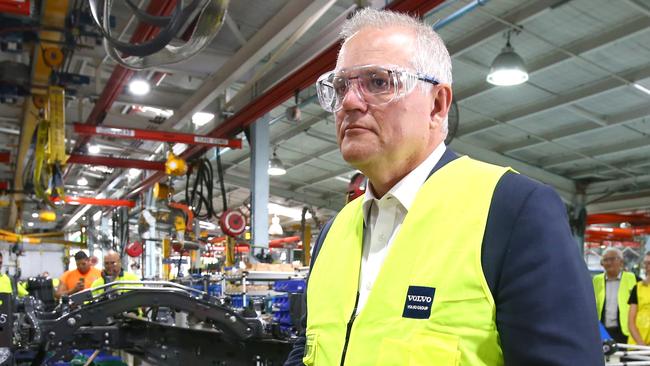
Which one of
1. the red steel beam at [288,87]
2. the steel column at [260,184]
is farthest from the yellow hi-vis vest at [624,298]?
the steel column at [260,184]

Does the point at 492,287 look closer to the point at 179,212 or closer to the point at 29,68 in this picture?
→ the point at 29,68

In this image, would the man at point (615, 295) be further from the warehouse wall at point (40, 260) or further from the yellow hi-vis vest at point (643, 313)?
the warehouse wall at point (40, 260)

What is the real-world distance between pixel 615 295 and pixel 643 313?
464 mm

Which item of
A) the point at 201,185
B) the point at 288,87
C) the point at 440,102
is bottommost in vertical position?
the point at 440,102

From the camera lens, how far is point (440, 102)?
1.27 m

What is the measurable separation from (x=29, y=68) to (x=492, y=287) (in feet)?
21.8

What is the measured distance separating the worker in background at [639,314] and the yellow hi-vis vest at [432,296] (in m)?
4.96

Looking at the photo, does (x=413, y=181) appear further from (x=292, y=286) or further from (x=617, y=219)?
(x=617, y=219)

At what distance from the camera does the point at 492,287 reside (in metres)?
0.96

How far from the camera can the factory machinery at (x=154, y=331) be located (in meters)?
3.76

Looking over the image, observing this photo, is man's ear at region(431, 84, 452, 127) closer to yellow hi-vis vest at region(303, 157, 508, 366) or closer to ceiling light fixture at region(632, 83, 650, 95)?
yellow hi-vis vest at region(303, 157, 508, 366)

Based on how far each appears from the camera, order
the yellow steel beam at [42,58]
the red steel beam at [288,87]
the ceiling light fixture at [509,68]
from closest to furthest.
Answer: the red steel beam at [288,87], the yellow steel beam at [42,58], the ceiling light fixture at [509,68]

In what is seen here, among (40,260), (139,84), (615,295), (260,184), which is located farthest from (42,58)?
(40,260)

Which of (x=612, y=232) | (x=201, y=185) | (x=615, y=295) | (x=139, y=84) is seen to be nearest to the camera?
(x=615, y=295)
